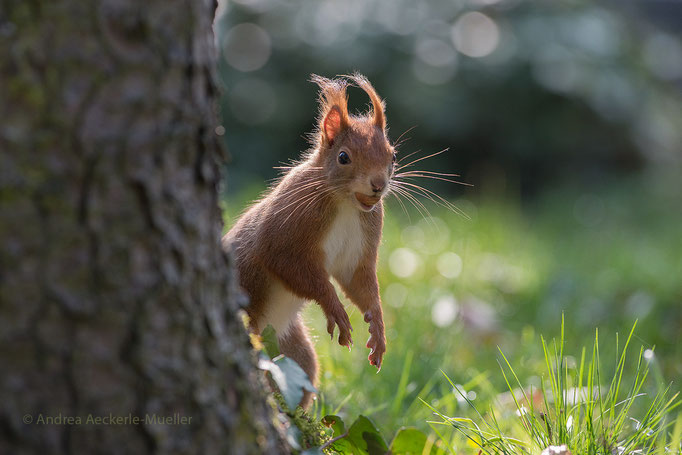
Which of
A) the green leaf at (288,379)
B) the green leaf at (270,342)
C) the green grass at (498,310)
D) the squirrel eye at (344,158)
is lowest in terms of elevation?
the green grass at (498,310)

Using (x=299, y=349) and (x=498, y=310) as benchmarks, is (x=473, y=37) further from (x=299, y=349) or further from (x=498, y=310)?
(x=299, y=349)

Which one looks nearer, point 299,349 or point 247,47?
point 299,349

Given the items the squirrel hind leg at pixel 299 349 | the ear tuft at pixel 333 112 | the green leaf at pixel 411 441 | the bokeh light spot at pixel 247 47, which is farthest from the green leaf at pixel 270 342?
the bokeh light spot at pixel 247 47

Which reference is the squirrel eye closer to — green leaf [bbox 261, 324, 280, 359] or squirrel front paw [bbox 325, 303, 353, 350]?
squirrel front paw [bbox 325, 303, 353, 350]

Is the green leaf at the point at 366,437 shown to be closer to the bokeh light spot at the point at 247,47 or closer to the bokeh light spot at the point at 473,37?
the bokeh light spot at the point at 247,47

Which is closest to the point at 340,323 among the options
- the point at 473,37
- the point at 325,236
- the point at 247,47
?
the point at 325,236

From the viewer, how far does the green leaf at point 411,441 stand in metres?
1.58

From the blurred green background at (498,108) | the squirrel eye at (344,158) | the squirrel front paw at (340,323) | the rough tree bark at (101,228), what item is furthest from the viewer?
the blurred green background at (498,108)

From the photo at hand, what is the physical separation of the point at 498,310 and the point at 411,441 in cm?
214

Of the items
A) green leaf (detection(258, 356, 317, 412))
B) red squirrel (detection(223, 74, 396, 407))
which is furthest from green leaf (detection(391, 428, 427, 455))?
red squirrel (detection(223, 74, 396, 407))

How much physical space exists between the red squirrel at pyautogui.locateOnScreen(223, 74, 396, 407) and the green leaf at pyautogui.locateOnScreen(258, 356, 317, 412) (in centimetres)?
54

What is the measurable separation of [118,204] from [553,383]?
1006mm

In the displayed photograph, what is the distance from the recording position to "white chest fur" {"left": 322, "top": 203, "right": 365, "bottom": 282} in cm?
210

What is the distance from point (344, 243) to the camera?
214cm
